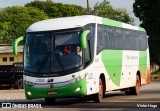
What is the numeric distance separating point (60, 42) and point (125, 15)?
86431 mm

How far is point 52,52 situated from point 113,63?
14.8ft

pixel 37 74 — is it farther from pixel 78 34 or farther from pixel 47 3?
pixel 47 3

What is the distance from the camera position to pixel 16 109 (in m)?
17.5

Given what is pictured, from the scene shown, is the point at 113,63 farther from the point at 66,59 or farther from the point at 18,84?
the point at 18,84

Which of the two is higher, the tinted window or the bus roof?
the bus roof

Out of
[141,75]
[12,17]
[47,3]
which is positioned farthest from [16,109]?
[47,3]

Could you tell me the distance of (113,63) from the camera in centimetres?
2200

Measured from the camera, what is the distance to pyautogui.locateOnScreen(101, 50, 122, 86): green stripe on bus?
20969mm

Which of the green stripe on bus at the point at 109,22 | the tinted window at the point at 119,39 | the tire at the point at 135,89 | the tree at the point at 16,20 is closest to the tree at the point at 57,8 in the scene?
the tree at the point at 16,20

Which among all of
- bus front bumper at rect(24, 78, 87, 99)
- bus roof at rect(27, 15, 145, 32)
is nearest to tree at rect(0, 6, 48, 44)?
bus roof at rect(27, 15, 145, 32)

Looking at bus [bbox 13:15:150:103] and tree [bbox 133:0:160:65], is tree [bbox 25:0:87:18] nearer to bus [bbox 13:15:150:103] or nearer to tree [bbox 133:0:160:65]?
tree [bbox 133:0:160:65]

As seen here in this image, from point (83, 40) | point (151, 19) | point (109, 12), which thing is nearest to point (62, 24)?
point (83, 40)

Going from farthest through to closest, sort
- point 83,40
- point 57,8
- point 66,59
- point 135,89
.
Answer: point 57,8 → point 135,89 → point 66,59 → point 83,40

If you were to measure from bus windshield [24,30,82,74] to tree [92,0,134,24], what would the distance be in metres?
65.0
